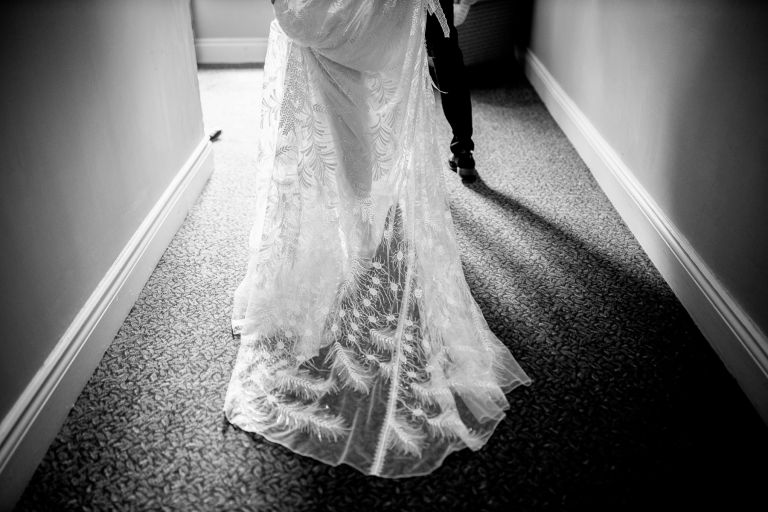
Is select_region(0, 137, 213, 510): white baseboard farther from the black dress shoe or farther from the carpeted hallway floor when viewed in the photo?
the black dress shoe

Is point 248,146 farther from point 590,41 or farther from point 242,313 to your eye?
point 590,41


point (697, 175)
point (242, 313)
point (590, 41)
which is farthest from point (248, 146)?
point (697, 175)

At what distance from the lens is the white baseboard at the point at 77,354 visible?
108cm

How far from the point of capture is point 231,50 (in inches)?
151

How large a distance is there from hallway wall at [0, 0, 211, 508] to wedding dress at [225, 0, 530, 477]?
0.36m

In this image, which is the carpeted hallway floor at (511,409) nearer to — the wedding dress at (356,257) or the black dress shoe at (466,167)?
the wedding dress at (356,257)

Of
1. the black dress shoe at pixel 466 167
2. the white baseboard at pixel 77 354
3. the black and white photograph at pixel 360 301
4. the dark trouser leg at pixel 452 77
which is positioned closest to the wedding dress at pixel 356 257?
the black and white photograph at pixel 360 301

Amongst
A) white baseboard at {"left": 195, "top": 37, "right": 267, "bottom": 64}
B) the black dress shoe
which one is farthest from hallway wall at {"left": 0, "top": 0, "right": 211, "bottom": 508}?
white baseboard at {"left": 195, "top": 37, "right": 267, "bottom": 64}

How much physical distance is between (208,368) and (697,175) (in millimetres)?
1303

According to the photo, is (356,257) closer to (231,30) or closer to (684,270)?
(684,270)

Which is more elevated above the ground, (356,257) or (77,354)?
(356,257)

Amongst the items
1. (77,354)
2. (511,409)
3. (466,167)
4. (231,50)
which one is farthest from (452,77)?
(231,50)

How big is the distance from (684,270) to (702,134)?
348 millimetres

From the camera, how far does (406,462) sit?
114 centimetres
